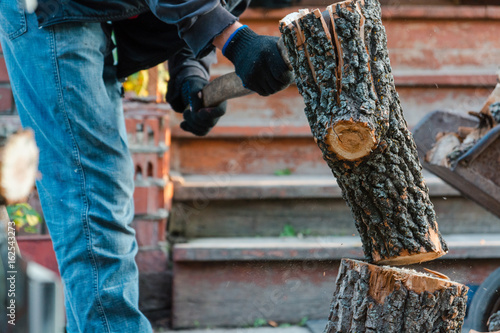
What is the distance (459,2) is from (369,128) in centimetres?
334

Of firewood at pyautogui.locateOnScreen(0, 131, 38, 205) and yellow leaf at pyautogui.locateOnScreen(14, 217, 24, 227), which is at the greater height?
firewood at pyautogui.locateOnScreen(0, 131, 38, 205)

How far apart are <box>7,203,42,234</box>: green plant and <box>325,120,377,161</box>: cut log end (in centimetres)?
159

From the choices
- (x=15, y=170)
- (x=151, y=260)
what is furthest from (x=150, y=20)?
(x=151, y=260)

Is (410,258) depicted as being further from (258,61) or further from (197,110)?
(197,110)

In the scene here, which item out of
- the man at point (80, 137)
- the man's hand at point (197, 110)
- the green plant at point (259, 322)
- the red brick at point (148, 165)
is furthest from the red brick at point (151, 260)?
the man at point (80, 137)

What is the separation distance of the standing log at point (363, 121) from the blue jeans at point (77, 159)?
652mm

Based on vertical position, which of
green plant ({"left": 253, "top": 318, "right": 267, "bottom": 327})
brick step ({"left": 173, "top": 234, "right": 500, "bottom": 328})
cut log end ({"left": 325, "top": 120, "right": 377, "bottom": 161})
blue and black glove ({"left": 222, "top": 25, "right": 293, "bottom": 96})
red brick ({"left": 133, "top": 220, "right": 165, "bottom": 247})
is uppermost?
blue and black glove ({"left": 222, "top": 25, "right": 293, "bottom": 96})

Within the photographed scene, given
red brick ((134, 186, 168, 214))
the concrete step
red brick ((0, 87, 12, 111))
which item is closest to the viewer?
red brick ((0, 87, 12, 111))

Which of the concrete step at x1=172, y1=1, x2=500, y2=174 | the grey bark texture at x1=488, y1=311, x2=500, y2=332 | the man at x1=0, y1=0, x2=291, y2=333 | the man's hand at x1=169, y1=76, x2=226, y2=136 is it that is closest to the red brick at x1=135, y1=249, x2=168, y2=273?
the concrete step at x1=172, y1=1, x2=500, y2=174

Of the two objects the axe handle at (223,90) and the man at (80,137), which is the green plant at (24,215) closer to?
the man at (80,137)

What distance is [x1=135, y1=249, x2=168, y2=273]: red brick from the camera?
283 cm

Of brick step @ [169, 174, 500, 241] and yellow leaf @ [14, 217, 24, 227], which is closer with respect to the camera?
yellow leaf @ [14, 217, 24, 227]

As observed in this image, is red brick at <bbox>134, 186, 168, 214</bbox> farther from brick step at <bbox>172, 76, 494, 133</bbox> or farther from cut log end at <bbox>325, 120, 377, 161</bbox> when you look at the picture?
cut log end at <bbox>325, 120, 377, 161</bbox>

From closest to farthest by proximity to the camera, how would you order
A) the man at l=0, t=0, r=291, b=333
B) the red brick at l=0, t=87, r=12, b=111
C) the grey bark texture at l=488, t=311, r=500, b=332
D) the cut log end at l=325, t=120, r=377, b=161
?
the cut log end at l=325, t=120, r=377, b=161
the man at l=0, t=0, r=291, b=333
the grey bark texture at l=488, t=311, r=500, b=332
the red brick at l=0, t=87, r=12, b=111
